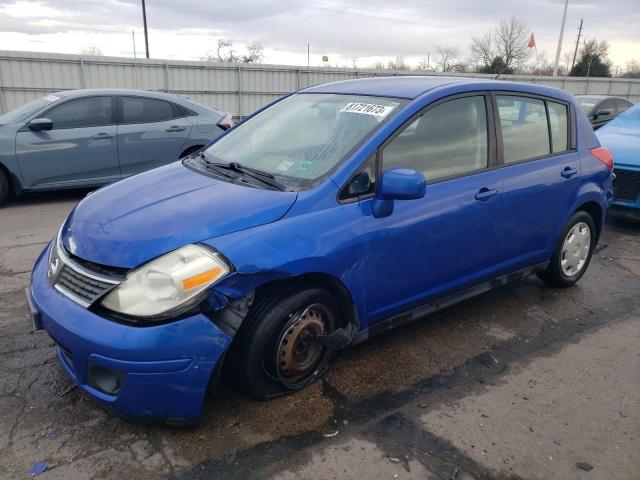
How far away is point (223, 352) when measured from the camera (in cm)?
240

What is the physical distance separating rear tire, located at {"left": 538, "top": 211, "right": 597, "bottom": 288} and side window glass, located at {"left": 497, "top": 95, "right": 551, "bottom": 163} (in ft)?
2.52

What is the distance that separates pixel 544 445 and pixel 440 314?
1.53 m

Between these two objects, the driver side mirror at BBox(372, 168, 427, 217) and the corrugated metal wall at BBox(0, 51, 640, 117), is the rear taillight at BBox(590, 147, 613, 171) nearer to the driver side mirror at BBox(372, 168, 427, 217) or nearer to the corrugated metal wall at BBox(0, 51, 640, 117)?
the driver side mirror at BBox(372, 168, 427, 217)

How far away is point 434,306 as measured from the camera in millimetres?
3432

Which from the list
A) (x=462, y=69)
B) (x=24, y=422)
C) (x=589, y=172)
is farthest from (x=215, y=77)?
(x=462, y=69)

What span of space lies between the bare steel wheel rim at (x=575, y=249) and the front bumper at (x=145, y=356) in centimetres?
326

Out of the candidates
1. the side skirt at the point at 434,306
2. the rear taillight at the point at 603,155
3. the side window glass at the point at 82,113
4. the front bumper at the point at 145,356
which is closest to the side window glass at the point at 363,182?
the side skirt at the point at 434,306

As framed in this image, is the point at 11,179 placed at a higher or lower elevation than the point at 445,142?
lower

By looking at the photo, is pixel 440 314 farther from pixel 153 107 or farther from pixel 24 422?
pixel 153 107

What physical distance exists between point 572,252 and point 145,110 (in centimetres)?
606

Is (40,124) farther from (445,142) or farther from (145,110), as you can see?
(445,142)

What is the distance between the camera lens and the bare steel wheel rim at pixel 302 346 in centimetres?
273

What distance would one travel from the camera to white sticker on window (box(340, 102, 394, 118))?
10.3ft

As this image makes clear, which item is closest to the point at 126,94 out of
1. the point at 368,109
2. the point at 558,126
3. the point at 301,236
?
the point at 368,109
